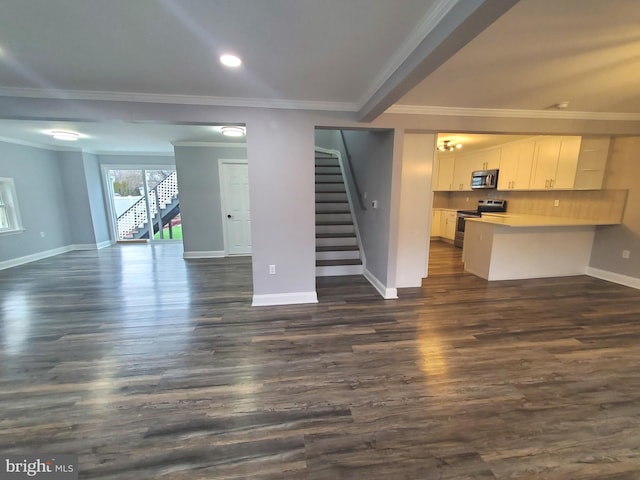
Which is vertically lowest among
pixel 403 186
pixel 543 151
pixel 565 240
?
pixel 565 240

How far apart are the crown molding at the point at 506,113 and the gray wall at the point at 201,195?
3892 millimetres

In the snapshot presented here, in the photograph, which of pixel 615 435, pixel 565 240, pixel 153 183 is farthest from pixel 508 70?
pixel 153 183

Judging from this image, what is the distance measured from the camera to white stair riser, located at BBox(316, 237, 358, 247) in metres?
4.84

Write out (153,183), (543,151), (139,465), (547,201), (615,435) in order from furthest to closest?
(153,183)
(547,201)
(543,151)
(615,435)
(139,465)

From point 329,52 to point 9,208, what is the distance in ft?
23.6

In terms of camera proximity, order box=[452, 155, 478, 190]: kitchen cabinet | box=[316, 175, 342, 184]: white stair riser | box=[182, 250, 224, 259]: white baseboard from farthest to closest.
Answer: box=[452, 155, 478, 190]: kitchen cabinet → box=[316, 175, 342, 184]: white stair riser → box=[182, 250, 224, 259]: white baseboard

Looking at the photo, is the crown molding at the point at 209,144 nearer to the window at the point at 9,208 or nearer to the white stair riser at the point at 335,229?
the white stair riser at the point at 335,229

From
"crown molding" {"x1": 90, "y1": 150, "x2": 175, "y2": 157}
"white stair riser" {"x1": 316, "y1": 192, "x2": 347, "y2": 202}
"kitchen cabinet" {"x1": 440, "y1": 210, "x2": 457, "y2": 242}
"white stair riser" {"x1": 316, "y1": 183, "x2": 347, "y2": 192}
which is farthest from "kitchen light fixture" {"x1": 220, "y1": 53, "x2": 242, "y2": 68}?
"kitchen cabinet" {"x1": 440, "y1": 210, "x2": 457, "y2": 242}

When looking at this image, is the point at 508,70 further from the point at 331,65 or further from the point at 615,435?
the point at 615,435

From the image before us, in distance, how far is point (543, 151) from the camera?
470 centimetres

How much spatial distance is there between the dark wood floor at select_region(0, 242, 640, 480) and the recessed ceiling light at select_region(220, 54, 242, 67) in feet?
8.03

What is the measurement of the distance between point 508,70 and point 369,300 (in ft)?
8.98

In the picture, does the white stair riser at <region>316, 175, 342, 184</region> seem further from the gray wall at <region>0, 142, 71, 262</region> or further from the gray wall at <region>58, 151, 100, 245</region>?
the gray wall at <region>0, 142, 71, 262</region>

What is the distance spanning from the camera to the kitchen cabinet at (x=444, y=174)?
710 cm
